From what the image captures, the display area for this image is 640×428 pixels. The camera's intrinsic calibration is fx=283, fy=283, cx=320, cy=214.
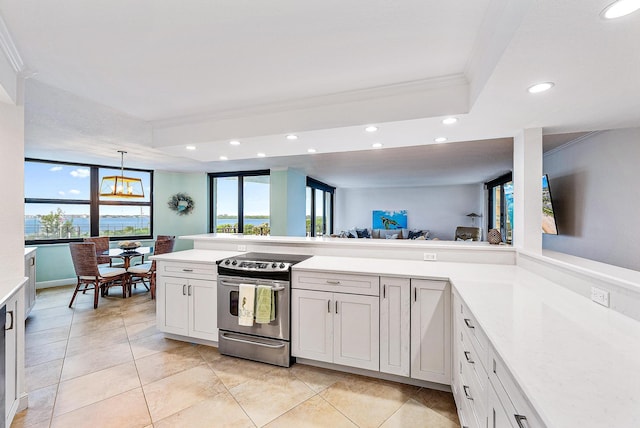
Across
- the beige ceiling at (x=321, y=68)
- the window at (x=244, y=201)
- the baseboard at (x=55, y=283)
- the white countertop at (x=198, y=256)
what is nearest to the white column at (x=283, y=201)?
the window at (x=244, y=201)

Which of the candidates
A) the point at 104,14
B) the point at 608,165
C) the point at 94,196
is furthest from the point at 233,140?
the point at 94,196

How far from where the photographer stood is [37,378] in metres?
2.35

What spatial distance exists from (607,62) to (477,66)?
0.62m

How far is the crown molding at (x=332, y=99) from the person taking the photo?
84.9 inches

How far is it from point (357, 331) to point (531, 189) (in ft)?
6.32

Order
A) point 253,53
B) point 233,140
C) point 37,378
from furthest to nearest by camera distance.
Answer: point 233,140 < point 37,378 < point 253,53

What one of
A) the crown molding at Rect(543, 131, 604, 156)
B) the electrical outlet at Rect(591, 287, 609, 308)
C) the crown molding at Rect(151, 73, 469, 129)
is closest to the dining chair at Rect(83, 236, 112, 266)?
the crown molding at Rect(151, 73, 469, 129)

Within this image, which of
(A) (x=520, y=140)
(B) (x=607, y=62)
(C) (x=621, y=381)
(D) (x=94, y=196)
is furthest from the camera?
(D) (x=94, y=196)

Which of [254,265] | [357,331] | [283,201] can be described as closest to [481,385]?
[357,331]

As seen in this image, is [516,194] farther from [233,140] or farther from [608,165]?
[233,140]

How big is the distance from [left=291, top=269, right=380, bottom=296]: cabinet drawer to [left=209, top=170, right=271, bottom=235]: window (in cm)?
418

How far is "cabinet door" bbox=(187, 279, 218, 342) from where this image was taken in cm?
285

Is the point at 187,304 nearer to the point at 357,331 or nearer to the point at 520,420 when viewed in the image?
the point at 357,331

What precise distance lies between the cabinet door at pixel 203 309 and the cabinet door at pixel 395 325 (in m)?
1.64
